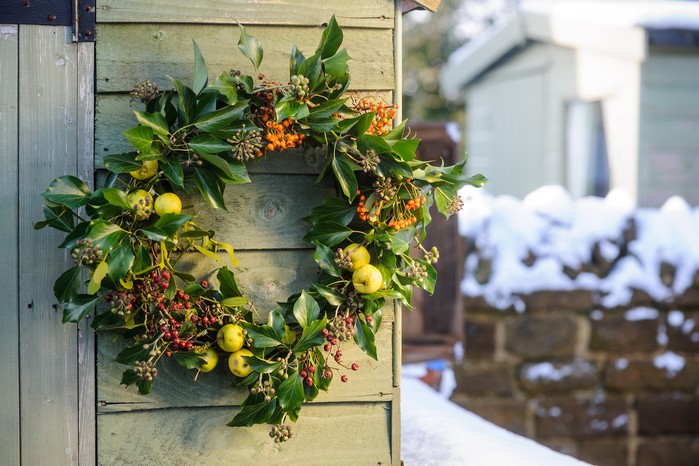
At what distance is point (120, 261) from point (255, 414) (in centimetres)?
45

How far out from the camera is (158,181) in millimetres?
1833

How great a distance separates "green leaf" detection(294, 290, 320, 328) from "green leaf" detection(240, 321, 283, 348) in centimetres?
6

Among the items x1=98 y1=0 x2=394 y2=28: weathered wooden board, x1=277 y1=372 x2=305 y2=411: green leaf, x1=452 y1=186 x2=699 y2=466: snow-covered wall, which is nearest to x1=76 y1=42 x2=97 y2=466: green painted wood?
x1=98 y1=0 x2=394 y2=28: weathered wooden board

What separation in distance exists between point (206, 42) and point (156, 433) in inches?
35.0

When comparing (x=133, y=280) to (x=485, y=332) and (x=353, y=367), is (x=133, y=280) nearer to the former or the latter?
(x=353, y=367)

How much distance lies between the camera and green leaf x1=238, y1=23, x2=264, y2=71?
175 cm

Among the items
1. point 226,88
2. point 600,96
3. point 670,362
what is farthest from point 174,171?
point 600,96

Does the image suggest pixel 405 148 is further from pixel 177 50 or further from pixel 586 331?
pixel 586 331

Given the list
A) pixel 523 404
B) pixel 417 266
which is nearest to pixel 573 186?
pixel 523 404

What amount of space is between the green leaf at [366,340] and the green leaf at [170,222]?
17.9 inches

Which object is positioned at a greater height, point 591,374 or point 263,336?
point 263,336

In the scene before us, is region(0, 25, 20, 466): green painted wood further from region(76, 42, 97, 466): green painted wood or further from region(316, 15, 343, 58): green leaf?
region(316, 15, 343, 58): green leaf

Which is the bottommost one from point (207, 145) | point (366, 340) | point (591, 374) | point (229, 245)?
point (591, 374)

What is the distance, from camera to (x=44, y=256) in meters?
1.88
